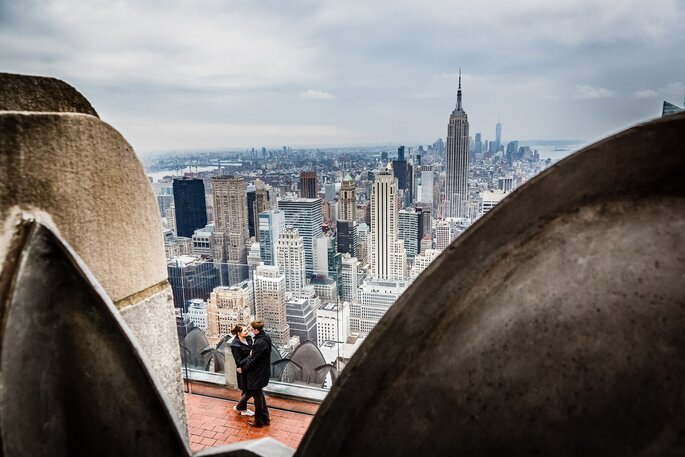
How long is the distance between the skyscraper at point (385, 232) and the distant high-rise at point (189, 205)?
9.59m

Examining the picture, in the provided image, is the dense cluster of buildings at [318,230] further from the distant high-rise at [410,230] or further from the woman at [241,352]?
the woman at [241,352]

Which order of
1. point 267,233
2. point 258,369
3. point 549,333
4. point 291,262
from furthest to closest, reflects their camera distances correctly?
point 267,233 → point 291,262 → point 258,369 → point 549,333

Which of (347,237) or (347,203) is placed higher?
(347,203)

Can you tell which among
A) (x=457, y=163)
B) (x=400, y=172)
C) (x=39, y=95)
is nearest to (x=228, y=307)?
(x=39, y=95)

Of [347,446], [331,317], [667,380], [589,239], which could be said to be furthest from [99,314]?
[331,317]

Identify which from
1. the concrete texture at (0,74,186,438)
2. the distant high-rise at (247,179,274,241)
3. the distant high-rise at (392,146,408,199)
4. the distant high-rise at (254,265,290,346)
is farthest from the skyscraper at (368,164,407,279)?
the concrete texture at (0,74,186,438)

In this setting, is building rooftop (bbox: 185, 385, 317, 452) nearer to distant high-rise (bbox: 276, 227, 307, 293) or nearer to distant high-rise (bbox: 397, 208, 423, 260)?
distant high-rise (bbox: 276, 227, 307, 293)

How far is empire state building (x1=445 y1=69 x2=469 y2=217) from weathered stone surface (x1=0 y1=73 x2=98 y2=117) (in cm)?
4109

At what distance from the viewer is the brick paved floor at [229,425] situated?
4.72 metres

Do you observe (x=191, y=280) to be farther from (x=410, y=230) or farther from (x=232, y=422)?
(x=410, y=230)

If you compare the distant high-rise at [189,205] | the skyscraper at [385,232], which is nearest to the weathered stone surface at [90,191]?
the skyscraper at [385,232]

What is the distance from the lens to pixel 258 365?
4898mm

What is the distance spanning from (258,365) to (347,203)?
34.8 m

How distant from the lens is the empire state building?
4649cm
